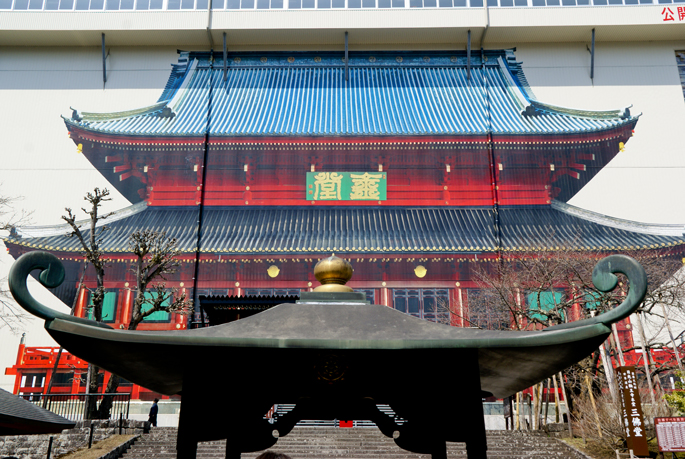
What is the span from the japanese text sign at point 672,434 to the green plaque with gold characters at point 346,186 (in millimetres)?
11689

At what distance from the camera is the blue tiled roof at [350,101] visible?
748 inches

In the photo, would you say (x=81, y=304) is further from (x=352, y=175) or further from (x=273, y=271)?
(x=352, y=175)

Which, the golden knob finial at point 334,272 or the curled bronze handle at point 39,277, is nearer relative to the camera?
the curled bronze handle at point 39,277

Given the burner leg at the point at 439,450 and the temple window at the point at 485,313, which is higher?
the temple window at the point at 485,313

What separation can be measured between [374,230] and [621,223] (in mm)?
7698

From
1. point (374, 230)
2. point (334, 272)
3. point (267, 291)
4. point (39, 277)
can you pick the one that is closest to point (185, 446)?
point (39, 277)

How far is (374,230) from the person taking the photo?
58.1 ft

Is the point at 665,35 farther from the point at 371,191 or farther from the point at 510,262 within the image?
the point at 371,191

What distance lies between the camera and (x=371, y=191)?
18672mm

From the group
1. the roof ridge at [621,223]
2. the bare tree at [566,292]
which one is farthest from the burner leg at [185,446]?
the roof ridge at [621,223]

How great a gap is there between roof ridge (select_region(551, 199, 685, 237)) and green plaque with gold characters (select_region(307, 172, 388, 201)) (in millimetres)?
5616

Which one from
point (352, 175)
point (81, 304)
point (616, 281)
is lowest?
point (616, 281)

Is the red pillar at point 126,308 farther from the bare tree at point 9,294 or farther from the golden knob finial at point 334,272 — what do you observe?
the golden knob finial at point 334,272

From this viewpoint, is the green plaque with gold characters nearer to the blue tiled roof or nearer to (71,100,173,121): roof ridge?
the blue tiled roof
